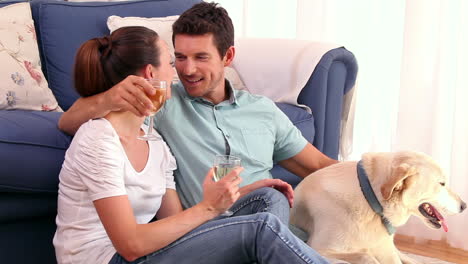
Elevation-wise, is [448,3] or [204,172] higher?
[448,3]

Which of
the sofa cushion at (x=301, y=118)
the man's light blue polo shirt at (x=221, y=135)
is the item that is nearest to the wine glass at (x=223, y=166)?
the man's light blue polo shirt at (x=221, y=135)

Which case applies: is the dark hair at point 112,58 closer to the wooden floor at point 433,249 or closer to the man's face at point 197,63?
the man's face at point 197,63

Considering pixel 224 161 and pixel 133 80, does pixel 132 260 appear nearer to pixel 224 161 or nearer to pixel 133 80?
pixel 224 161

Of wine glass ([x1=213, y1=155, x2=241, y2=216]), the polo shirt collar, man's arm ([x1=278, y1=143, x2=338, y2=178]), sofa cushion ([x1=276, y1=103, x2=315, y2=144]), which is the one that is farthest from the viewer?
sofa cushion ([x1=276, y1=103, x2=315, y2=144])

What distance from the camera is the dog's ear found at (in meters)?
2.07

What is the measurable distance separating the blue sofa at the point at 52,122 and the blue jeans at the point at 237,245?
23.2 inches

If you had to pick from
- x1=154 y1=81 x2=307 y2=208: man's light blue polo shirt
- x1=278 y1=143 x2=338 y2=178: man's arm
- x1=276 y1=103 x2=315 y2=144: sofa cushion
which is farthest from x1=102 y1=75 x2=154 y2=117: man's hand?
x1=276 y1=103 x2=315 y2=144: sofa cushion

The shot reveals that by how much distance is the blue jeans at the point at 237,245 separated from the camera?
1598 mm

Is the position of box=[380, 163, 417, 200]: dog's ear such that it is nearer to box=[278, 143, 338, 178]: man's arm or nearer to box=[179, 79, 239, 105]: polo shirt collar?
box=[278, 143, 338, 178]: man's arm

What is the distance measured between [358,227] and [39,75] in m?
1.40

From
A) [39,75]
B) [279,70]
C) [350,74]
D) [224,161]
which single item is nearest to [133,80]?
[224,161]

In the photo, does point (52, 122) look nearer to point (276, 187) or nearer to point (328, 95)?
point (276, 187)

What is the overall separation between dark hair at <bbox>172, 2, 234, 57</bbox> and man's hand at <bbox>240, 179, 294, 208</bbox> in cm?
49

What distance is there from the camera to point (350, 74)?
10.2ft
